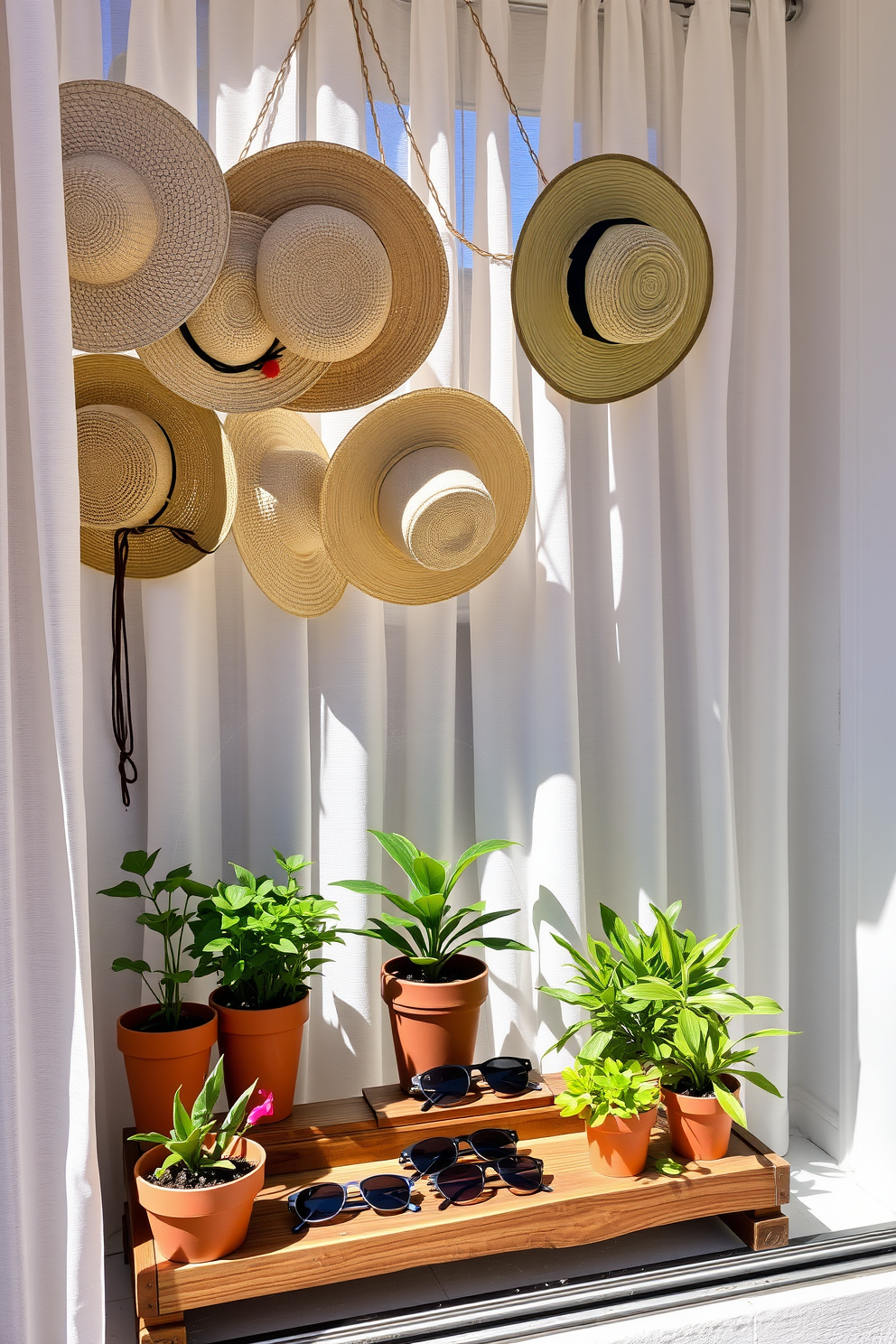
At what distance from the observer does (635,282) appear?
179 cm

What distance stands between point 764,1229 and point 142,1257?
90cm

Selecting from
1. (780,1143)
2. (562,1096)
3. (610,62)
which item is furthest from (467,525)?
(780,1143)

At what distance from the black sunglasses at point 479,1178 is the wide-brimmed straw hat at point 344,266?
118 centimetres

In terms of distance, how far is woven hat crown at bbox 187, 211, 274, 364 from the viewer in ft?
A: 5.15

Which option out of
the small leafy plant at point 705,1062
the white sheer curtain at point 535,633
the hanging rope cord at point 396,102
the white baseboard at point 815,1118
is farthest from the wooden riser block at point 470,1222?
the hanging rope cord at point 396,102

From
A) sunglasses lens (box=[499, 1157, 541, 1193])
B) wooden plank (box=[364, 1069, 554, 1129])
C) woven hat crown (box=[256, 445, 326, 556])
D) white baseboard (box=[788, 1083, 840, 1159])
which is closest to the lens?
sunglasses lens (box=[499, 1157, 541, 1193])

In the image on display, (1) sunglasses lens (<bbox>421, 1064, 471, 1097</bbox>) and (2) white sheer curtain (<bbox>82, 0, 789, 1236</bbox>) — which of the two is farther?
(2) white sheer curtain (<bbox>82, 0, 789, 1236</bbox>)

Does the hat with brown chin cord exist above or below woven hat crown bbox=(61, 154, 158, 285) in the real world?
below

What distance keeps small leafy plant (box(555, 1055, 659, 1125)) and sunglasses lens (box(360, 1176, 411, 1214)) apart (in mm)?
254

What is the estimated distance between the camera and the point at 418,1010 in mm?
1678

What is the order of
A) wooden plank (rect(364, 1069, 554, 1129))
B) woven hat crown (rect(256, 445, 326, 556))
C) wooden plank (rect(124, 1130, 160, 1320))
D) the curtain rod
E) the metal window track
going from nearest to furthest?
wooden plank (rect(124, 1130, 160, 1320)), the metal window track, wooden plank (rect(364, 1069, 554, 1129)), woven hat crown (rect(256, 445, 326, 556)), the curtain rod

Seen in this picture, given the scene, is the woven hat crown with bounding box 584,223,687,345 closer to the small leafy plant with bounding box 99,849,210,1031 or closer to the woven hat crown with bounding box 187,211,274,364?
the woven hat crown with bounding box 187,211,274,364

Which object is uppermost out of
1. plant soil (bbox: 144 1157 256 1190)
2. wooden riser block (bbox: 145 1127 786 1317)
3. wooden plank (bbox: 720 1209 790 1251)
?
plant soil (bbox: 144 1157 256 1190)

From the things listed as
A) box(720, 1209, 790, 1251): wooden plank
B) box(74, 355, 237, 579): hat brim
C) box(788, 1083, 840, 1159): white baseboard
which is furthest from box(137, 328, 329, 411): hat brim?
box(788, 1083, 840, 1159): white baseboard
